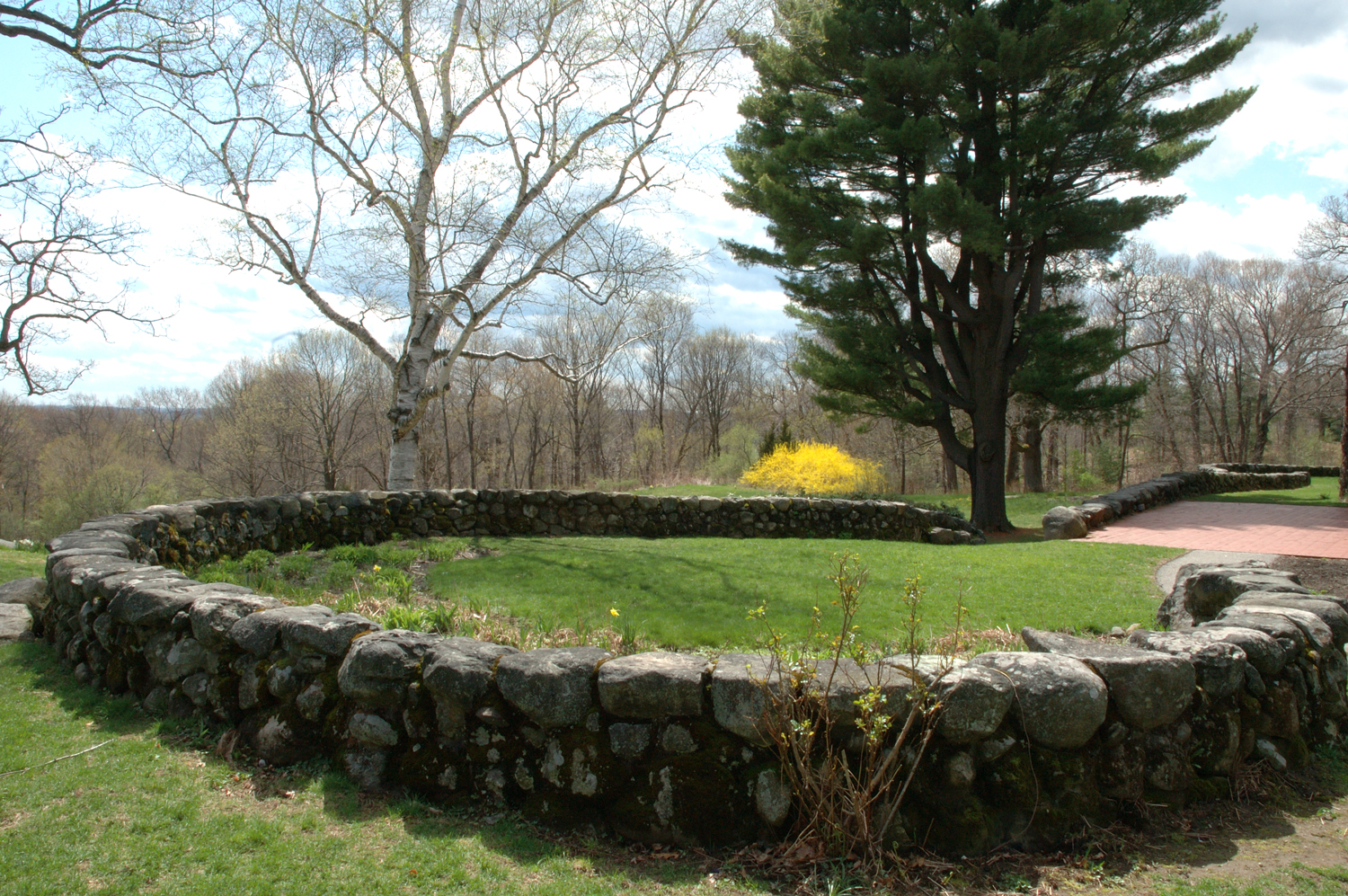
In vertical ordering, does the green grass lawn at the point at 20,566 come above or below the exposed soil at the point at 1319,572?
above

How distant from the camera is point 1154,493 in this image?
1566cm

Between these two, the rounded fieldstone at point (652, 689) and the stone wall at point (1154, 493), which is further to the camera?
the stone wall at point (1154, 493)

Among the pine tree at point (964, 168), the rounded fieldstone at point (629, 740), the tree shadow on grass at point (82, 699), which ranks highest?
the pine tree at point (964, 168)

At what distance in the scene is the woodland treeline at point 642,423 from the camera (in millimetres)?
28125

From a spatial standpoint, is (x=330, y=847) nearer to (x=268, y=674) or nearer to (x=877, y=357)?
(x=268, y=674)

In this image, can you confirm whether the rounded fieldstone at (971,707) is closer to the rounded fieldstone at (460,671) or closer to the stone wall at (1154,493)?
the rounded fieldstone at (460,671)

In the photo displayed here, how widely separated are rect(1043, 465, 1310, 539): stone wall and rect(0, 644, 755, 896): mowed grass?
11.3 metres

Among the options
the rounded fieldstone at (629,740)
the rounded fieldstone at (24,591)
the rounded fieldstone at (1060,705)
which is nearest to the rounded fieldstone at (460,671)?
the rounded fieldstone at (629,740)

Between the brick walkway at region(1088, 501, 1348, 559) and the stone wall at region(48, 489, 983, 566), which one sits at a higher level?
the stone wall at region(48, 489, 983, 566)

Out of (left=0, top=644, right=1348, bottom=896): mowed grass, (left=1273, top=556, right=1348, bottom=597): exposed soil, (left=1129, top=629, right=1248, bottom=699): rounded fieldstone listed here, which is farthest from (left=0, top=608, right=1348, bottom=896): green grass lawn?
(left=1273, top=556, right=1348, bottom=597): exposed soil

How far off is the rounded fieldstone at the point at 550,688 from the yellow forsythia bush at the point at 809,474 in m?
14.1

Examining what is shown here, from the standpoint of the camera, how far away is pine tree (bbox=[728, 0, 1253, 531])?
39.3 ft

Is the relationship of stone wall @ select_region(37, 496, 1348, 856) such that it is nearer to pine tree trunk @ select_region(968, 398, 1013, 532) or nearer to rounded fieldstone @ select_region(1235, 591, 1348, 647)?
rounded fieldstone @ select_region(1235, 591, 1348, 647)

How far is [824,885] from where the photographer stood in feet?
8.03
